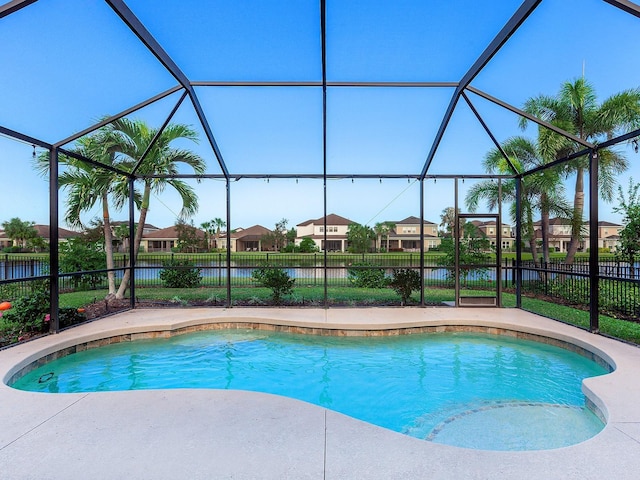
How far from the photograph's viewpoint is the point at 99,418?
2924 mm

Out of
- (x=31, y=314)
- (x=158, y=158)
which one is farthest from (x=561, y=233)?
(x=31, y=314)

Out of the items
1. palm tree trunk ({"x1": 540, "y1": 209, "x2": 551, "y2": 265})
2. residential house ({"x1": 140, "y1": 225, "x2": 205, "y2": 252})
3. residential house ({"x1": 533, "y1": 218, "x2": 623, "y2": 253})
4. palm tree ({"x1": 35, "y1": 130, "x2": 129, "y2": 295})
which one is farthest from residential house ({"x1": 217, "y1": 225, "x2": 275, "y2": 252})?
residential house ({"x1": 533, "y1": 218, "x2": 623, "y2": 253})

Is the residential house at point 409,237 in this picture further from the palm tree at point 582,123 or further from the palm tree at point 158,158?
the palm tree at point 158,158

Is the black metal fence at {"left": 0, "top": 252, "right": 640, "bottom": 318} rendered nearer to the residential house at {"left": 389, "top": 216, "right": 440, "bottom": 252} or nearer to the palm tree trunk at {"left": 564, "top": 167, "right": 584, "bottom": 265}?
the residential house at {"left": 389, "top": 216, "right": 440, "bottom": 252}

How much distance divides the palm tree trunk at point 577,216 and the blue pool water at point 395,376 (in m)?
7.86

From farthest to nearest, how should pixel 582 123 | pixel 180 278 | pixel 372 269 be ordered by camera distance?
pixel 582 123 → pixel 180 278 → pixel 372 269

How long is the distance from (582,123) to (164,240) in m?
16.3

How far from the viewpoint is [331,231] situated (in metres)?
9.11

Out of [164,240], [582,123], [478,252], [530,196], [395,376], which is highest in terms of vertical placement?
[582,123]

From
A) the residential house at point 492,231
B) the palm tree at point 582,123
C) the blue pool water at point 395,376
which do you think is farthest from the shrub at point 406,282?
the palm tree at point 582,123

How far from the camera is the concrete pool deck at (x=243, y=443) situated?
2152mm

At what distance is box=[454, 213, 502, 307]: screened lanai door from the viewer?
7.79 metres

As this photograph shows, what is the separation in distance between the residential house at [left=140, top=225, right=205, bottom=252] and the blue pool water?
6.98 m

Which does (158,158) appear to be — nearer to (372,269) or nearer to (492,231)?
(372,269)
